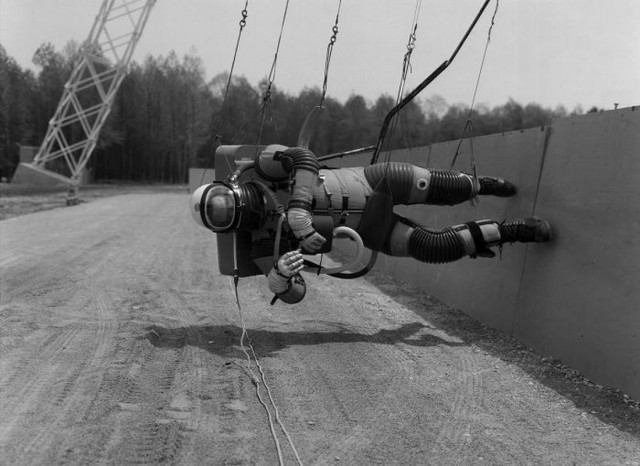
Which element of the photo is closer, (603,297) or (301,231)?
(603,297)

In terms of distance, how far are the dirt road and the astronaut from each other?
85 cm

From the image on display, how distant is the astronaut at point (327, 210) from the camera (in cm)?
490

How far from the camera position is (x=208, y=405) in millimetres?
3863

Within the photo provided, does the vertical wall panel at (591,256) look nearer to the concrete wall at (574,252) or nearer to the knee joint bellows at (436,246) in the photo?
the concrete wall at (574,252)

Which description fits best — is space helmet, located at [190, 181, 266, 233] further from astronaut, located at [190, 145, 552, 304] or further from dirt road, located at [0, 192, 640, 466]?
dirt road, located at [0, 192, 640, 466]

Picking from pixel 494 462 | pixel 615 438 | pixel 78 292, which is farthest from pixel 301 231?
pixel 78 292

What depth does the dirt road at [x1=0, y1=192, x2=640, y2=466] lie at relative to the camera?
3.30m

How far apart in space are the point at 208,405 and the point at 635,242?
10.3ft

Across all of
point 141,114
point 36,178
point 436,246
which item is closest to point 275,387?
point 436,246

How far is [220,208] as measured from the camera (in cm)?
488

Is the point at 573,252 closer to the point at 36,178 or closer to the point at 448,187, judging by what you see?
the point at 448,187

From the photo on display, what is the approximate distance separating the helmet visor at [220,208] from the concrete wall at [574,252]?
277cm

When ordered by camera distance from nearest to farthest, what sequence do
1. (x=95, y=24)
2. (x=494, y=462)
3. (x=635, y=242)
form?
(x=494, y=462), (x=635, y=242), (x=95, y=24)

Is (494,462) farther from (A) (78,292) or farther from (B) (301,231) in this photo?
(A) (78,292)
